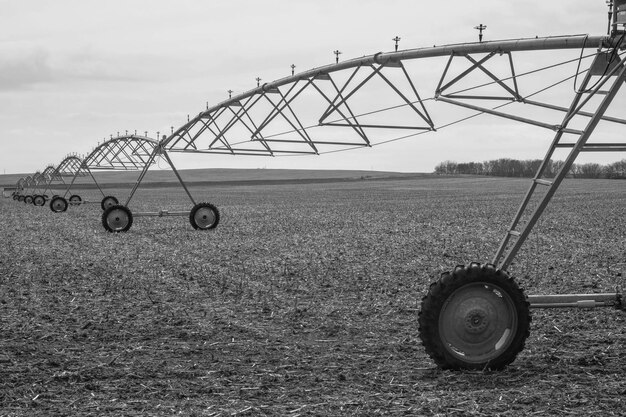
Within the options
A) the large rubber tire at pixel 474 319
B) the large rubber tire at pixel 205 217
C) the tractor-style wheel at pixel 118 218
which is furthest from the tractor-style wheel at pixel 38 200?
the large rubber tire at pixel 474 319

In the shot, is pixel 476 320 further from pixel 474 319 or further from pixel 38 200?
pixel 38 200

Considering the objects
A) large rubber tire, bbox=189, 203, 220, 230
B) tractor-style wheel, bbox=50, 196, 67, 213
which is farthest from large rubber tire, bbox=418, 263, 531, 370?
tractor-style wheel, bbox=50, 196, 67, 213

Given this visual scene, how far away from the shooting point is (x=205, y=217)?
2502 cm

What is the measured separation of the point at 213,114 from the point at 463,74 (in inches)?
488

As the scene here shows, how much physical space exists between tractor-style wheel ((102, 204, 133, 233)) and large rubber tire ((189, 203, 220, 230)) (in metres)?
1.86

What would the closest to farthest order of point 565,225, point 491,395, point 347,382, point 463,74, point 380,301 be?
point 491,395
point 347,382
point 463,74
point 380,301
point 565,225

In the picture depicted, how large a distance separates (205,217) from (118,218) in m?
2.58

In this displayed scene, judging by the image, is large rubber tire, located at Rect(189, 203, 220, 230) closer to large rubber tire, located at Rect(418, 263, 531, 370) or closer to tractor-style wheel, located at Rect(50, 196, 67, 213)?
tractor-style wheel, located at Rect(50, 196, 67, 213)

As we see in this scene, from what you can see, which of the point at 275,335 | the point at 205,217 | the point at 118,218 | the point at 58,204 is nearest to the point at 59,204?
the point at 58,204

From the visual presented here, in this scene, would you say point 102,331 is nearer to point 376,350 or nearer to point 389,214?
point 376,350

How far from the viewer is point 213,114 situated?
67.6 ft

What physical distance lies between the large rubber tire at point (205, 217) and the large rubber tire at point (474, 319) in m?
18.5

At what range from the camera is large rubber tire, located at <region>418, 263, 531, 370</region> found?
666 cm

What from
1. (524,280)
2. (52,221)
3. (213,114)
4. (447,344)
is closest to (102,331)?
(447,344)
